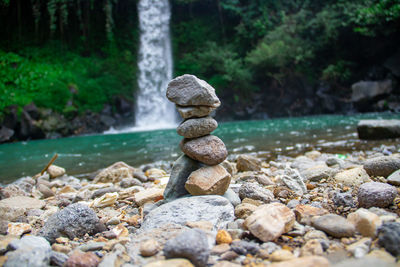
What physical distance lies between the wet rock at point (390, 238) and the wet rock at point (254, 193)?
1222 mm

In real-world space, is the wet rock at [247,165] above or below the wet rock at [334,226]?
below

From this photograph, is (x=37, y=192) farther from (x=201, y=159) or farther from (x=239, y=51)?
(x=239, y=51)

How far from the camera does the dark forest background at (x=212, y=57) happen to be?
62.1 feet

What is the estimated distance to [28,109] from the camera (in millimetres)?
17422

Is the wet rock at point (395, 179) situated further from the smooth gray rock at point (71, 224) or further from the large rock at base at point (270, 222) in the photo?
the smooth gray rock at point (71, 224)

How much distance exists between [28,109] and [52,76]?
4.08m

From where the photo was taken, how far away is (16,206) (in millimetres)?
3350

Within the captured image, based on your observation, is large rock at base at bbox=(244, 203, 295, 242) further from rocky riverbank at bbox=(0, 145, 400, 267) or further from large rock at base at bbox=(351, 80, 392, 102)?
large rock at base at bbox=(351, 80, 392, 102)

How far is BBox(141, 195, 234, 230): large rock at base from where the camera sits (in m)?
2.44

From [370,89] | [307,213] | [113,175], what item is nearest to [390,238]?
[307,213]

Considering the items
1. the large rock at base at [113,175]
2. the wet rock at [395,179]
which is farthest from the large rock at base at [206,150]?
the large rock at base at [113,175]

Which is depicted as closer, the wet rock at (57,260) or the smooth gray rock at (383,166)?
the wet rock at (57,260)

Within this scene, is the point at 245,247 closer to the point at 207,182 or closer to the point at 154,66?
the point at 207,182

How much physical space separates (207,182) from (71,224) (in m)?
1.37
